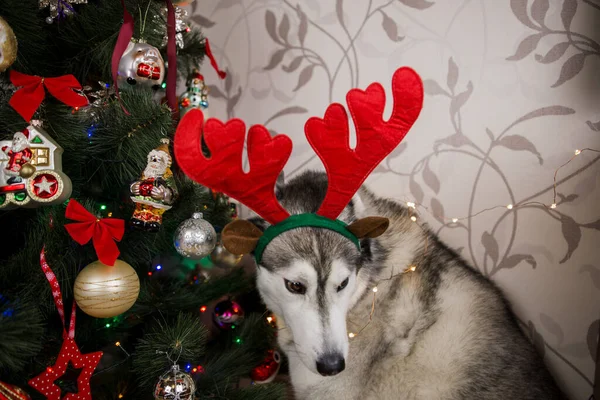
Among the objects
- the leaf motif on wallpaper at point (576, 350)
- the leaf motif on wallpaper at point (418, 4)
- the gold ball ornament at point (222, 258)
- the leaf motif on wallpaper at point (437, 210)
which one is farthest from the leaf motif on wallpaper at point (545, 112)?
the gold ball ornament at point (222, 258)

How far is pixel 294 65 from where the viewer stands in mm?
1853

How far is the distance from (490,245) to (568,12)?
84 cm

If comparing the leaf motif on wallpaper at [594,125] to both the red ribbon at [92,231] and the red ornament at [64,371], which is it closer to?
the red ribbon at [92,231]

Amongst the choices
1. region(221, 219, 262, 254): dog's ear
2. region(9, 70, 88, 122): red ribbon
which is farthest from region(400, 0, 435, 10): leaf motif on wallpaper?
region(9, 70, 88, 122): red ribbon

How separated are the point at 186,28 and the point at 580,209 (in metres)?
1.47

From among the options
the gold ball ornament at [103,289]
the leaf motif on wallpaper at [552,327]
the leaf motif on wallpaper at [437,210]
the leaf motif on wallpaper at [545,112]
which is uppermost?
the leaf motif on wallpaper at [545,112]

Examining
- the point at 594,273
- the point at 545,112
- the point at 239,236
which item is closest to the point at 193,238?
the point at 239,236

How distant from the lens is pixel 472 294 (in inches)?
54.9

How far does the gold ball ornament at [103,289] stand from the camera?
3.29 ft

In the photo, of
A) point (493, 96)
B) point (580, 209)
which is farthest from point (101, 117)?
point (580, 209)

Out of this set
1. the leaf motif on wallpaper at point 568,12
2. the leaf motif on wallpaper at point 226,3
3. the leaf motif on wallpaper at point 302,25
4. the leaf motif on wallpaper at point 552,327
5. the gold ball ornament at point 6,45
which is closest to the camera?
the gold ball ornament at point 6,45

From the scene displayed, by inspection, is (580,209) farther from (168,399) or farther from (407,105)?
(168,399)

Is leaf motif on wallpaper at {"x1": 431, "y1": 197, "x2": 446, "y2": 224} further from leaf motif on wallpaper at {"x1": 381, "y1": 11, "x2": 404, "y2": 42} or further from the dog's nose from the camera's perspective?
the dog's nose

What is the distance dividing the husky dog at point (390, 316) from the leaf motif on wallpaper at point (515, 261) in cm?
16
